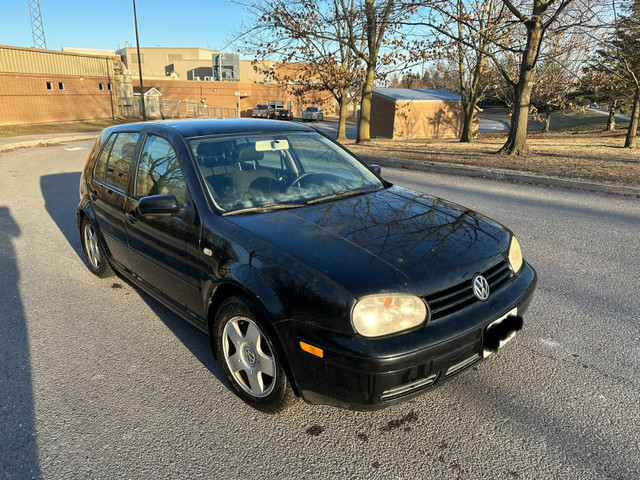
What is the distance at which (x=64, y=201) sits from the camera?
8.22 metres

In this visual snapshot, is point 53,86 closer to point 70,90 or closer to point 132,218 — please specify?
point 70,90

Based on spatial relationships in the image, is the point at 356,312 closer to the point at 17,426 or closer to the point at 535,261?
the point at 17,426

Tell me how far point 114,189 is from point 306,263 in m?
2.43

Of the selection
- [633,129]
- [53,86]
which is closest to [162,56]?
[53,86]

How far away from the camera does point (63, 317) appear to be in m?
3.84

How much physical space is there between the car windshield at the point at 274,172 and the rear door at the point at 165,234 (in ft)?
0.72

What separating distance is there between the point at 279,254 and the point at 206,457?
1.10m

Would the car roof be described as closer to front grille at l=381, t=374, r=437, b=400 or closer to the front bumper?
the front bumper

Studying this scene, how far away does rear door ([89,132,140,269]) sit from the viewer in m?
3.78

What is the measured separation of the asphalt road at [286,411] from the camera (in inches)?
87.4

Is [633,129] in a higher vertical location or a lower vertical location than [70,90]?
lower

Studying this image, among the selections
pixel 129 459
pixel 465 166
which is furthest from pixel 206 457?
pixel 465 166

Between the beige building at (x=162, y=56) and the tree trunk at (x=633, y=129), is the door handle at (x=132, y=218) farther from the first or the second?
the beige building at (x=162, y=56)

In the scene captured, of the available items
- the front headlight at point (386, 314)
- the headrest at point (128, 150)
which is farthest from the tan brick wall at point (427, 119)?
the front headlight at point (386, 314)
